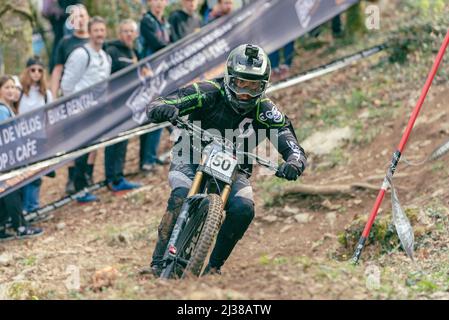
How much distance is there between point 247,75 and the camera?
276 inches

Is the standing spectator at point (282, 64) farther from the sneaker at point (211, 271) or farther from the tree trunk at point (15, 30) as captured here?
the sneaker at point (211, 271)

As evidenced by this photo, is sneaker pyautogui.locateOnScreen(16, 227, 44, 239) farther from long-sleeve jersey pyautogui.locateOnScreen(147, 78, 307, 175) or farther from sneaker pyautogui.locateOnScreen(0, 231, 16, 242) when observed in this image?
long-sleeve jersey pyautogui.locateOnScreen(147, 78, 307, 175)

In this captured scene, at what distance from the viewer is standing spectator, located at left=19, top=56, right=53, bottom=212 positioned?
33.9 ft

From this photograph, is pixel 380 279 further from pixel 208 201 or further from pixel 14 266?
pixel 14 266

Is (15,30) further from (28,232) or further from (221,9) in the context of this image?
(28,232)

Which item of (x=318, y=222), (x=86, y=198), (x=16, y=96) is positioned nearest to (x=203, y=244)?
(x=318, y=222)

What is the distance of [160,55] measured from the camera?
1123cm

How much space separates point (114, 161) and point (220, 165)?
4.52 meters

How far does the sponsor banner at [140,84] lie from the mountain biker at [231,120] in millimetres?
2966

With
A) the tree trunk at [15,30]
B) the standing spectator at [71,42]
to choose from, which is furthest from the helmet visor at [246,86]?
the tree trunk at [15,30]

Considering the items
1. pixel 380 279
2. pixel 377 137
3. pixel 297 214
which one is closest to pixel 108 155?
pixel 297 214

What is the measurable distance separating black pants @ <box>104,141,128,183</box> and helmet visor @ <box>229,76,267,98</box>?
438 centimetres

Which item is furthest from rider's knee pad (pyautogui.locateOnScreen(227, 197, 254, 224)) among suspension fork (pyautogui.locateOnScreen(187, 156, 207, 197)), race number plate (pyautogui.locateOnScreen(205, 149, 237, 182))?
suspension fork (pyautogui.locateOnScreen(187, 156, 207, 197))
